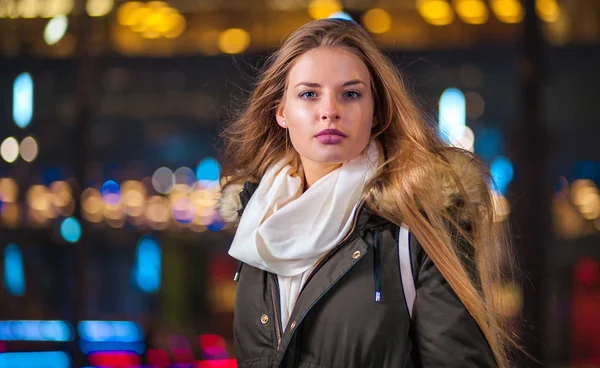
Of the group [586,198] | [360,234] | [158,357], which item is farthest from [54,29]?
[360,234]

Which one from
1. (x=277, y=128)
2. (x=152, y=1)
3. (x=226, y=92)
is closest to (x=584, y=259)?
(x=226, y=92)

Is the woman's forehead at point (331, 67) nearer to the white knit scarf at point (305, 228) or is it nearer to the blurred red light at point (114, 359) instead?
the white knit scarf at point (305, 228)

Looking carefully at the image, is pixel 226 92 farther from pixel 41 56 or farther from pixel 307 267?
pixel 307 267

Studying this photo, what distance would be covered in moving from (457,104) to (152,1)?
6.16 feet

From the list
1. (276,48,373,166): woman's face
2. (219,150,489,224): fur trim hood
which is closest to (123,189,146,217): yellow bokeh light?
(276,48,373,166): woman's face

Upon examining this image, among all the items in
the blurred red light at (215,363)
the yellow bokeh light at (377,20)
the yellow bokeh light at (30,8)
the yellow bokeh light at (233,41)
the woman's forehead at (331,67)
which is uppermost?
the yellow bokeh light at (30,8)

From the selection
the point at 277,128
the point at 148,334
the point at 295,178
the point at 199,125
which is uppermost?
the point at 199,125

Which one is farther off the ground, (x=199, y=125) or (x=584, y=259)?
(x=199, y=125)

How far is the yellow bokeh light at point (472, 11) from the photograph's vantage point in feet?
16.1

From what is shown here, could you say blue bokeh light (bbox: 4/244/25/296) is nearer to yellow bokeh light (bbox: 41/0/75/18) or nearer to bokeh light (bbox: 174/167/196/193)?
bokeh light (bbox: 174/167/196/193)

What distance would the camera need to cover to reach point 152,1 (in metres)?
5.14

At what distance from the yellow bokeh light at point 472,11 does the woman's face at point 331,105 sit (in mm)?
3199

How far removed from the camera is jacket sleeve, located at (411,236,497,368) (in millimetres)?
1701

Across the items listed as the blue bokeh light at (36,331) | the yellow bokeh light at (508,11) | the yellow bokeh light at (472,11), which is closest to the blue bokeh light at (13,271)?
the blue bokeh light at (36,331)
